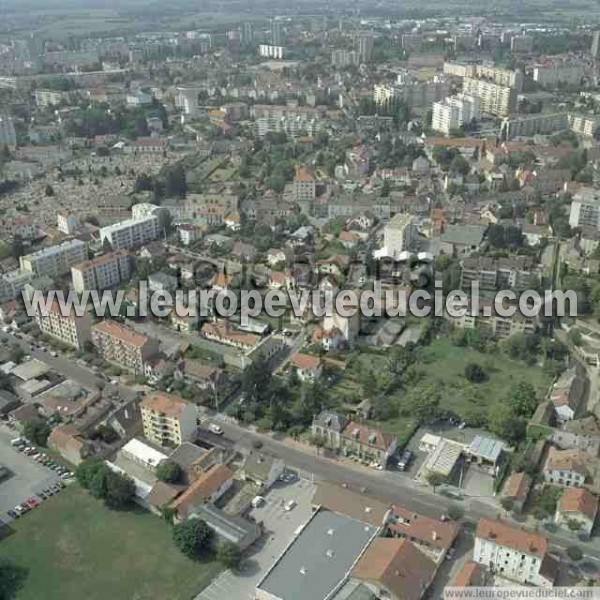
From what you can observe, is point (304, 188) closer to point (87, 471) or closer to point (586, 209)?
point (586, 209)

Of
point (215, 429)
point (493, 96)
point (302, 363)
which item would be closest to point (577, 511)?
point (302, 363)


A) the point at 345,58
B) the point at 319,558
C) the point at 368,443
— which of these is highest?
the point at 345,58

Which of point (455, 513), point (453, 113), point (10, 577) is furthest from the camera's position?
point (453, 113)

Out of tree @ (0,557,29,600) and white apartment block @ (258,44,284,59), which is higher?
A: white apartment block @ (258,44,284,59)

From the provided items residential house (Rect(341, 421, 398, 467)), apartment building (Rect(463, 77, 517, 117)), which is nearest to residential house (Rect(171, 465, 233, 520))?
residential house (Rect(341, 421, 398, 467))

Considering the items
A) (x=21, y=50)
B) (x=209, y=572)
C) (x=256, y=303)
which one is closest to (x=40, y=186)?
(x=256, y=303)

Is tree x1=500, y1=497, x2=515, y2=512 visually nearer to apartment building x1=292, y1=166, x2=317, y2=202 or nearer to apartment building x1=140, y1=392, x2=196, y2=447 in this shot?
apartment building x1=140, y1=392, x2=196, y2=447
